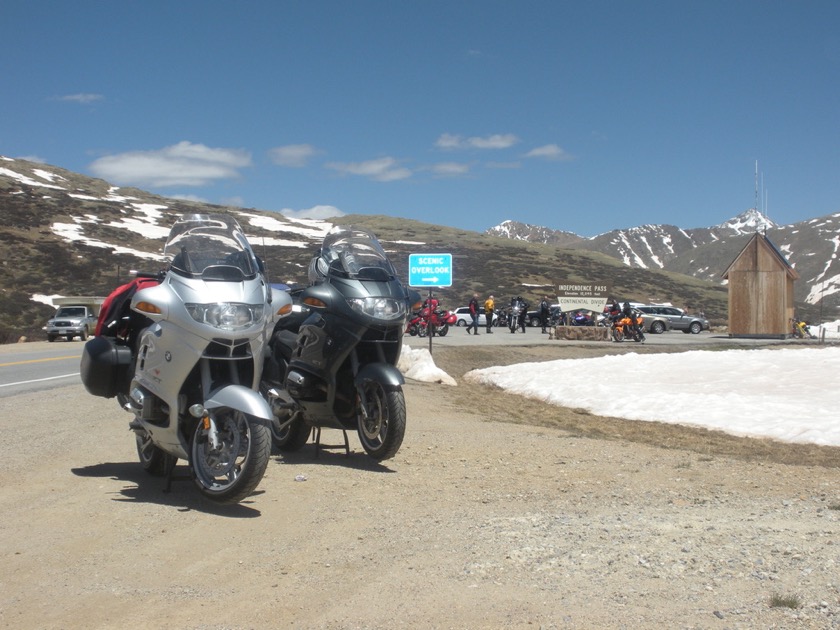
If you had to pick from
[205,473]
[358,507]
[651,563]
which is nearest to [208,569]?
[205,473]

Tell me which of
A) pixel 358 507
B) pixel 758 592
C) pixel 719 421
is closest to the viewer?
pixel 758 592

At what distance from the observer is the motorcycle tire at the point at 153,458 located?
7352 mm

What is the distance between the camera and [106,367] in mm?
7160

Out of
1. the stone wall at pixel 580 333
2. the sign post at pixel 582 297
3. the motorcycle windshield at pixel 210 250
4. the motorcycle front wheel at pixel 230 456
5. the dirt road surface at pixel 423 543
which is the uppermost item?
the sign post at pixel 582 297

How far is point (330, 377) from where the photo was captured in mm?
8500

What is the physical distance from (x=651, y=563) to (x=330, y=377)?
13.6 ft

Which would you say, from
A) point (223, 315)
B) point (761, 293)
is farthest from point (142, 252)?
point (223, 315)

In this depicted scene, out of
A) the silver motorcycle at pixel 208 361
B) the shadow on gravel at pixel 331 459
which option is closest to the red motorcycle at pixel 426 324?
the shadow on gravel at pixel 331 459

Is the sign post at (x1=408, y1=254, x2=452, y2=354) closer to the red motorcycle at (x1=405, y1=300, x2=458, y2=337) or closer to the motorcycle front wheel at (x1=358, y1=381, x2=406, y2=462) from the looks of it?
the red motorcycle at (x1=405, y1=300, x2=458, y2=337)

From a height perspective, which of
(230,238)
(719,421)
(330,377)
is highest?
(230,238)

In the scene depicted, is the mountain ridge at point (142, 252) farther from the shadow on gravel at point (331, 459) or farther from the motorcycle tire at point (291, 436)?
the shadow on gravel at point (331, 459)

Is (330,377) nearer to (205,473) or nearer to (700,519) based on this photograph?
(205,473)

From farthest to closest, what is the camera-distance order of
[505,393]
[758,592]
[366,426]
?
[505,393], [366,426], [758,592]

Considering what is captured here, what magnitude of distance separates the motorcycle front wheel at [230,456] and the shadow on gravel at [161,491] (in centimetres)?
25
